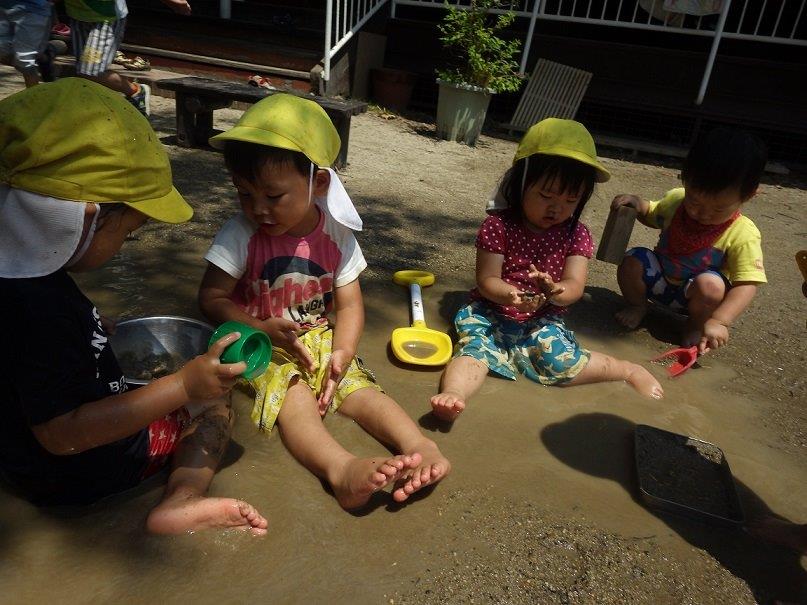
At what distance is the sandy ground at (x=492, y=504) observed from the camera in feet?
4.66

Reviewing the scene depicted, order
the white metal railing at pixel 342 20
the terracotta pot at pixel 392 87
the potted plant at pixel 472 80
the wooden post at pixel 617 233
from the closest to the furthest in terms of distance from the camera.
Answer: the wooden post at pixel 617 233
the potted plant at pixel 472 80
the white metal railing at pixel 342 20
the terracotta pot at pixel 392 87

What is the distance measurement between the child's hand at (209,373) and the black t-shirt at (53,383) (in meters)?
0.18

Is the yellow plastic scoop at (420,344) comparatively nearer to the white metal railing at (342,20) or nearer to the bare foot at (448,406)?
the bare foot at (448,406)

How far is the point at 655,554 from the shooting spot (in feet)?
5.27

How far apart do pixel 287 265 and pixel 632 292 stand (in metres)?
1.77

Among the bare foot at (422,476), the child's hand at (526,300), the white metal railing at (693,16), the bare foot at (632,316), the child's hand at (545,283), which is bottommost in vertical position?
the bare foot at (632,316)

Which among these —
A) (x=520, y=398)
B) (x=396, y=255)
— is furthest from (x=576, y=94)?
(x=520, y=398)

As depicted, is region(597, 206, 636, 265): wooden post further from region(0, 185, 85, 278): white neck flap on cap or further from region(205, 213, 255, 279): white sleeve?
region(0, 185, 85, 278): white neck flap on cap

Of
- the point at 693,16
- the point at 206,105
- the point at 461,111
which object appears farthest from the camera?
the point at 693,16

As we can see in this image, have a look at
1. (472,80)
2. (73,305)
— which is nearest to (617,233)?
(73,305)

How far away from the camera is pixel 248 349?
148 centimetres

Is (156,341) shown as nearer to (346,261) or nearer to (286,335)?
(286,335)

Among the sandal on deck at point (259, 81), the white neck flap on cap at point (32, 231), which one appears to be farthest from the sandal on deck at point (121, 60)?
the white neck flap on cap at point (32, 231)

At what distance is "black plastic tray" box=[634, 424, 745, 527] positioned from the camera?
1.75m
